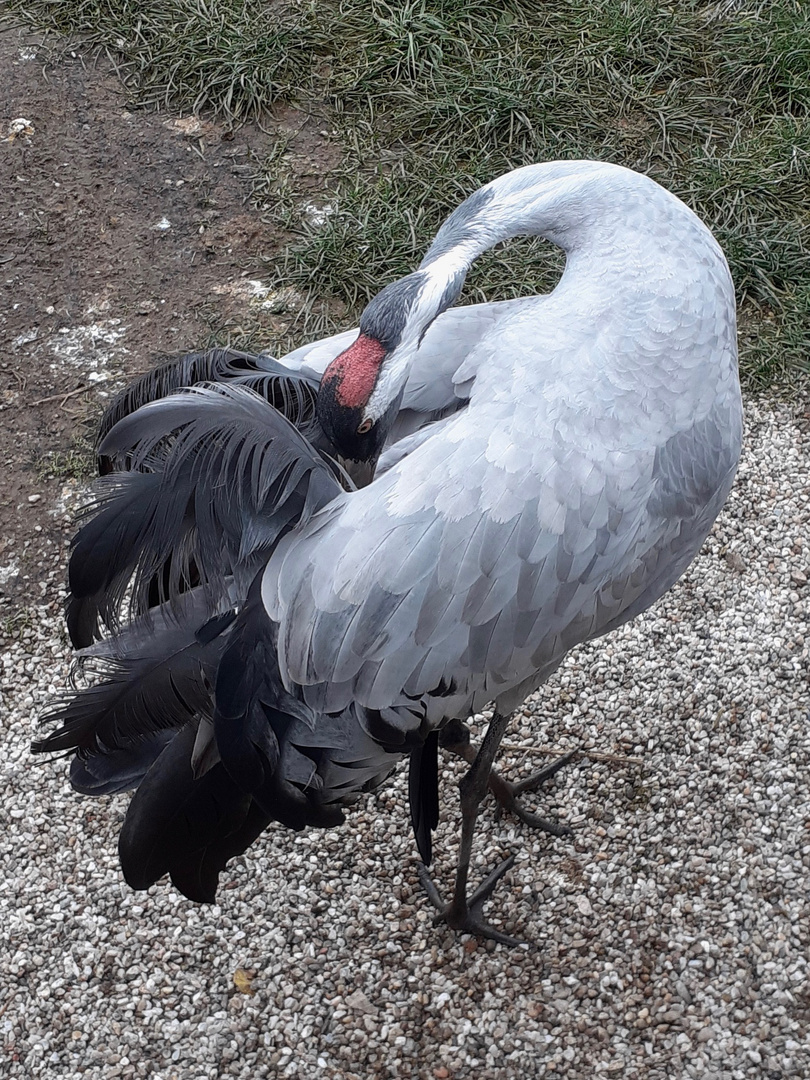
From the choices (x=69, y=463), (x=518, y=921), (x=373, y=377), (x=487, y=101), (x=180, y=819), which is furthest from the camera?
(x=487, y=101)

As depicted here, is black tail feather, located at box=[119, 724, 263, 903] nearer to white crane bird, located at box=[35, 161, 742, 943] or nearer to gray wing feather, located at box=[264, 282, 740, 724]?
white crane bird, located at box=[35, 161, 742, 943]

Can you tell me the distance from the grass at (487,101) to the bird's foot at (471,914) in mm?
2542

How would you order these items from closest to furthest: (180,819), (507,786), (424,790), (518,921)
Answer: (180,819)
(424,790)
(518,921)
(507,786)

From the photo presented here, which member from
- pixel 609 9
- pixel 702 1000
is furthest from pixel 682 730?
pixel 609 9

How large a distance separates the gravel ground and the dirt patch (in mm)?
1036

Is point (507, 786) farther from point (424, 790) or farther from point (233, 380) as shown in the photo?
point (233, 380)

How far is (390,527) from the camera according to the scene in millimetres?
2244

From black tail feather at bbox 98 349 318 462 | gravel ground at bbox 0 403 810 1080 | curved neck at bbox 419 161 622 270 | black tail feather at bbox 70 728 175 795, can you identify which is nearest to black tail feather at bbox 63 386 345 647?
black tail feather at bbox 98 349 318 462

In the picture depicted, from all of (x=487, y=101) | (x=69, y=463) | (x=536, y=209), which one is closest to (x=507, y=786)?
(x=536, y=209)

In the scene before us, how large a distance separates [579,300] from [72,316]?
298 cm

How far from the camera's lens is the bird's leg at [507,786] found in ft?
10.4

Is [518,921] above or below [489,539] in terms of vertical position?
below

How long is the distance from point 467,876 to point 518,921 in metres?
0.20

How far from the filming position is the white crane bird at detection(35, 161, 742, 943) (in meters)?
2.27
